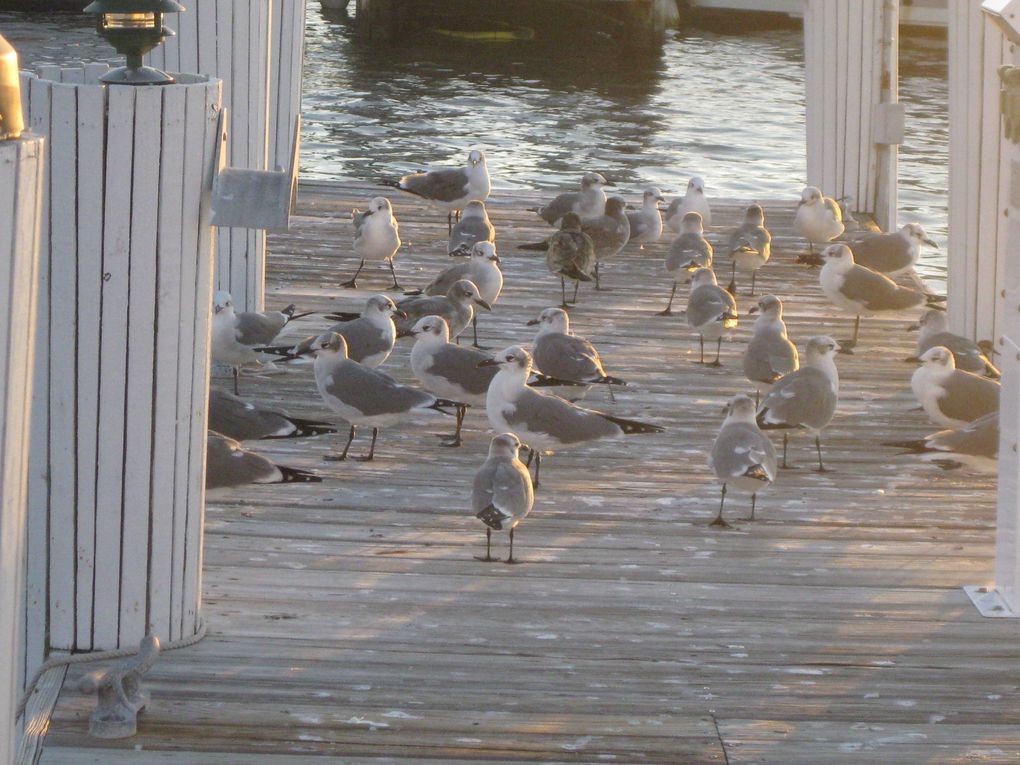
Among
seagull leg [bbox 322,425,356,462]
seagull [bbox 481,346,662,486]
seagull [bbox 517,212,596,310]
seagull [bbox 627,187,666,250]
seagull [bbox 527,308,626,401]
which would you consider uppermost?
seagull [bbox 627,187,666,250]

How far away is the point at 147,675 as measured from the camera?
186 inches

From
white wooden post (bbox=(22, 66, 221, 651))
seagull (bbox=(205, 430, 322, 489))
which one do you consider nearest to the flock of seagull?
seagull (bbox=(205, 430, 322, 489))

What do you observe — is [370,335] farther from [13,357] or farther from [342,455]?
[13,357]

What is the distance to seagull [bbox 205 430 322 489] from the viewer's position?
6.25 metres

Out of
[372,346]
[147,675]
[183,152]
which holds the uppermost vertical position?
[183,152]

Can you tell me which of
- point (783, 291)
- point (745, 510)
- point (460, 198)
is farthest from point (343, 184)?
point (745, 510)

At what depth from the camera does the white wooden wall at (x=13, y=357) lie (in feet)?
7.91

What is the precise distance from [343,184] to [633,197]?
8.81ft

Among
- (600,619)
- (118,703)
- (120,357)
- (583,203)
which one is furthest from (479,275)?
(118,703)

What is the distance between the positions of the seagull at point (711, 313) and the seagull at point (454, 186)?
359 centimetres

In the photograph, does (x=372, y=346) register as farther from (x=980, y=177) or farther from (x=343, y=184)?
(x=343, y=184)

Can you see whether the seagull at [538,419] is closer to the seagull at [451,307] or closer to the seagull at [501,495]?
the seagull at [501,495]

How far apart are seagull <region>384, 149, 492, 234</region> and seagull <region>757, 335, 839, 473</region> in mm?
5243

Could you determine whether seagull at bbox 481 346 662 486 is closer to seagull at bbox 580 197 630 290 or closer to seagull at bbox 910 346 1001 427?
seagull at bbox 910 346 1001 427
